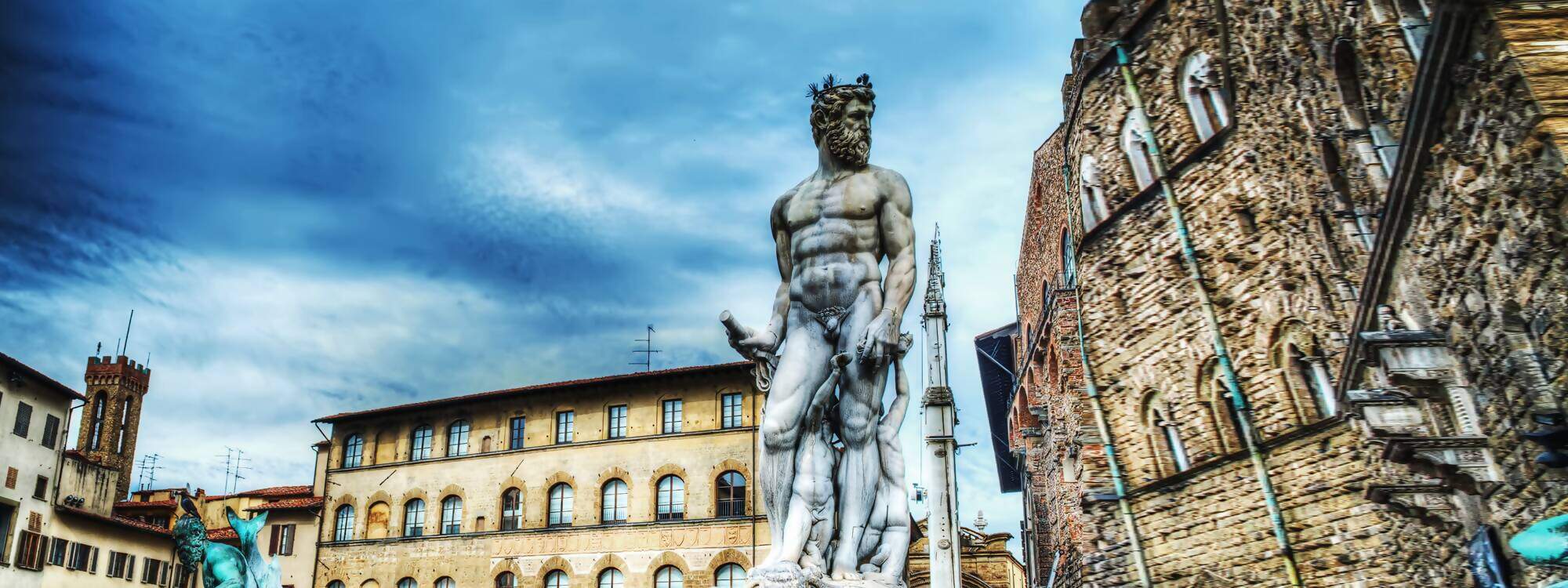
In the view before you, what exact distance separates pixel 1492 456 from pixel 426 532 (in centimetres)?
3041

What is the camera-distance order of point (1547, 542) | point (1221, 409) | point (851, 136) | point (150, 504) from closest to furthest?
point (1547, 542) < point (851, 136) < point (1221, 409) < point (150, 504)

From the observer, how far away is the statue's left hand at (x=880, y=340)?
548 cm

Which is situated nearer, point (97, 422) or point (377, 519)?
point (377, 519)

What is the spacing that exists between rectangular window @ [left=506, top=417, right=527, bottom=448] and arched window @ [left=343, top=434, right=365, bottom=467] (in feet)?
18.6

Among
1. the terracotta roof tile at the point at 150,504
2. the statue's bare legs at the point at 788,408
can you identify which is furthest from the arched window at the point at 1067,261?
the terracotta roof tile at the point at 150,504

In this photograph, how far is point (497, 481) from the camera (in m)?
32.5

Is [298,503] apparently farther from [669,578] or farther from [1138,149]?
[1138,149]

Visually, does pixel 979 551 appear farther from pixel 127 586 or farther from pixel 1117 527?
pixel 127 586

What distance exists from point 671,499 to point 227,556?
2425cm

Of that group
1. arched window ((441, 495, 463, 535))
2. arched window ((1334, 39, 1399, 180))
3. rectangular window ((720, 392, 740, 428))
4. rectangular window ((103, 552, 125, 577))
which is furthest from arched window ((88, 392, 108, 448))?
arched window ((1334, 39, 1399, 180))

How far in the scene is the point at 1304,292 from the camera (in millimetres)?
16391

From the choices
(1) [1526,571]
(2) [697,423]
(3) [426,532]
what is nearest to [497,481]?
(3) [426,532]

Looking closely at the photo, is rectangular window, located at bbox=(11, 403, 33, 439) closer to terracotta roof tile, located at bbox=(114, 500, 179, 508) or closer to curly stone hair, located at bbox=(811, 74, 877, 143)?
terracotta roof tile, located at bbox=(114, 500, 179, 508)

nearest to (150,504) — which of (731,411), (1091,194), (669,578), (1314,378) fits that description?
(669,578)
